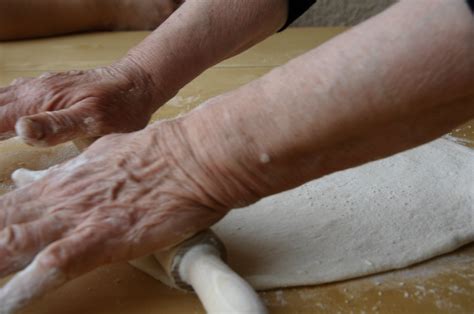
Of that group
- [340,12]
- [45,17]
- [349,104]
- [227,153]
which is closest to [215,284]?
[227,153]

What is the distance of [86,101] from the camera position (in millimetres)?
1076

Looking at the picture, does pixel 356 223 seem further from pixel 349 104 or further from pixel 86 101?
pixel 86 101

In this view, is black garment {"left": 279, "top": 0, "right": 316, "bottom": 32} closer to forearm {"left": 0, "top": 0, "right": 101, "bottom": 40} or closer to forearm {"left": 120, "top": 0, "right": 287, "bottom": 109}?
forearm {"left": 120, "top": 0, "right": 287, "bottom": 109}

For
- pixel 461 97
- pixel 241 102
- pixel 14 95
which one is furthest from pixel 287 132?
pixel 14 95

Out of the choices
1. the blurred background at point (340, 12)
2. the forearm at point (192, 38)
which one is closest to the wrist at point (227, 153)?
the forearm at point (192, 38)

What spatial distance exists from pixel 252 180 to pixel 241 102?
109 mm

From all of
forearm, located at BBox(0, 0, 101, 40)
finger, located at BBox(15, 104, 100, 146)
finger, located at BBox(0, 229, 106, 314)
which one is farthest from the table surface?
forearm, located at BBox(0, 0, 101, 40)

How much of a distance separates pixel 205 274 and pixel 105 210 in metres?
0.16

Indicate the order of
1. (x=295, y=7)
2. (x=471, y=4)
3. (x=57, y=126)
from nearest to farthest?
(x=471, y=4) < (x=57, y=126) < (x=295, y=7)

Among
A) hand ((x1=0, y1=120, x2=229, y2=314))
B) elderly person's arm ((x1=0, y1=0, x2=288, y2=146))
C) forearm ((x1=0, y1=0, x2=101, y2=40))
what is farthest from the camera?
forearm ((x1=0, y1=0, x2=101, y2=40))

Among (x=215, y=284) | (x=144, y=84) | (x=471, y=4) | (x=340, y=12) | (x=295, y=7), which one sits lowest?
(x=340, y=12)

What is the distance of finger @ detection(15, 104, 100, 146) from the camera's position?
3.11 ft

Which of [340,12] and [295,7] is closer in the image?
[295,7]

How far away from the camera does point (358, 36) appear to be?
70 centimetres
